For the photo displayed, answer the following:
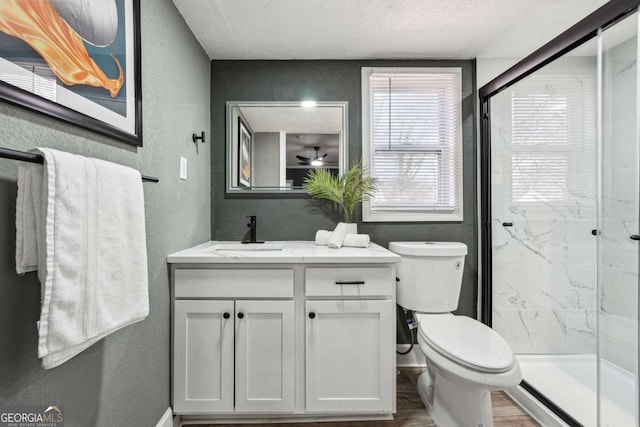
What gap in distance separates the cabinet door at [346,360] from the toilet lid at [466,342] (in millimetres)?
222

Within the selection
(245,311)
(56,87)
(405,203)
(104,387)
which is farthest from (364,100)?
(104,387)

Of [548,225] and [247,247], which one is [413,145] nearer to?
[548,225]

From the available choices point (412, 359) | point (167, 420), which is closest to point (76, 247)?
point (167, 420)

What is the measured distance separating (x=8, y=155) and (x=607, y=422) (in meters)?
2.32

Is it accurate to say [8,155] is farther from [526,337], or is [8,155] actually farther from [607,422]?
[526,337]

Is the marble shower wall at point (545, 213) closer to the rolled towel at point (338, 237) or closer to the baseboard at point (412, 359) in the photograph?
the baseboard at point (412, 359)

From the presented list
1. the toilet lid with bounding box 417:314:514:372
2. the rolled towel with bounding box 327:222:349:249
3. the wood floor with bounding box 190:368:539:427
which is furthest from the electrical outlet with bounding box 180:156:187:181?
the toilet lid with bounding box 417:314:514:372

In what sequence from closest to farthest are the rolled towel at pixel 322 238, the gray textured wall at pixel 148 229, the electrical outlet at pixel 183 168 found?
the gray textured wall at pixel 148 229, the electrical outlet at pixel 183 168, the rolled towel at pixel 322 238

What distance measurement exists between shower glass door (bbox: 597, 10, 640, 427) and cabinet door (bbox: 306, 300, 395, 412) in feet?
3.24

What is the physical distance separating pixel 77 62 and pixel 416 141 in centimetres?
186

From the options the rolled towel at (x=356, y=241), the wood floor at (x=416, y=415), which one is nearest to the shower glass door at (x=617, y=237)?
the wood floor at (x=416, y=415)

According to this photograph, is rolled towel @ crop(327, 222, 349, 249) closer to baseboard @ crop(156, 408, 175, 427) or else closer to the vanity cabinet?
the vanity cabinet

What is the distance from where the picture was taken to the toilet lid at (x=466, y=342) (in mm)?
1286

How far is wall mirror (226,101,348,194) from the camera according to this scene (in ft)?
6.88
